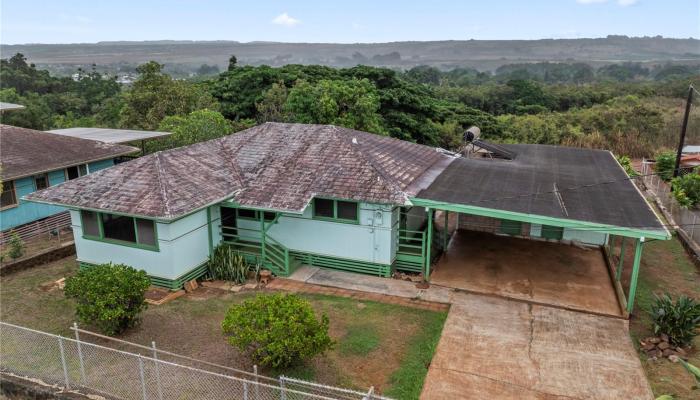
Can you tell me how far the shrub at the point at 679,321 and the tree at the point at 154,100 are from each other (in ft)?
92.3

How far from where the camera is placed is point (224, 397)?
9211 mm

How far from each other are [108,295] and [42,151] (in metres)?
12.9

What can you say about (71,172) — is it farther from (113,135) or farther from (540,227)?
(540,227)

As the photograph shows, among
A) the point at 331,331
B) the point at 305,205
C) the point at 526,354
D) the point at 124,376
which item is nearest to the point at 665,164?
the point at 526,354

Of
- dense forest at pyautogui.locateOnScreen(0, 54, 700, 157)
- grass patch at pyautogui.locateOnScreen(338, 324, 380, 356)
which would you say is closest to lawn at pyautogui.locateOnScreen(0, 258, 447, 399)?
grass patch at pyautogui.locateOnScreen(338, 324, 380, 356)

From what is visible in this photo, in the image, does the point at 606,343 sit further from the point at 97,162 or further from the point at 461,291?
the point at 97,162

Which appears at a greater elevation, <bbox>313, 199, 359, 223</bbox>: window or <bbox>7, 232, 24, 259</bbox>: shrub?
<bbox>313, 199, 359, 223</bbox>: window

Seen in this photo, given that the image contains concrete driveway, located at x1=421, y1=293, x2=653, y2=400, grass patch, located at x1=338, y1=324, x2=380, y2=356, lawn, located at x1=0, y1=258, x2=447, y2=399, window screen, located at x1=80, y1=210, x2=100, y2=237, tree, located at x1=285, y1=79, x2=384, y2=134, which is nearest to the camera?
concrete driveway, located at x1=421, y1=293, x2=653, y2=400

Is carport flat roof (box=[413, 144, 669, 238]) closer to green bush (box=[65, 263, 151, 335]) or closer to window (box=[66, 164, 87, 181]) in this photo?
green bush (box=[65, 263, 151, 335])

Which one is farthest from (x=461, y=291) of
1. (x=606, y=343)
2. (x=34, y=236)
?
(x=34, y=236)

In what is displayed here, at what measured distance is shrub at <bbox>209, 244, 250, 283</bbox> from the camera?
1478 cm

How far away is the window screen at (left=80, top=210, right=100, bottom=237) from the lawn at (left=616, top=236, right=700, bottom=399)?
47.0 ft

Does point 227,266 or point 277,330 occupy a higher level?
point 277,330

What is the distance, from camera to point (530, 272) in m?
15.3
